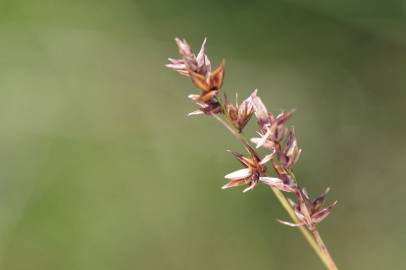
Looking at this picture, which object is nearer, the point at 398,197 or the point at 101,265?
the point at 101,265

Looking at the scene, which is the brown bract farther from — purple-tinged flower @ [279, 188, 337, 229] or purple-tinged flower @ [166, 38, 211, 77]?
purple-tinged flower @ [279, 188, 337, 229]

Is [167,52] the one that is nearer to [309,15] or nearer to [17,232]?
[309,15]

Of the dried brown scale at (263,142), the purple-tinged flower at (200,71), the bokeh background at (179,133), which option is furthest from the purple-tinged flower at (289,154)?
the bokeh background at (179,133)

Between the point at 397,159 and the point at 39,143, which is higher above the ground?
the point at 39,143

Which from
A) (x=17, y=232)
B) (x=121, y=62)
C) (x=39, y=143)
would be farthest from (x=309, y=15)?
(x=17, y=232)

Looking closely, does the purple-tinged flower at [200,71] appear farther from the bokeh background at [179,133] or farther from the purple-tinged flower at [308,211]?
the bokeh background at [179,133]

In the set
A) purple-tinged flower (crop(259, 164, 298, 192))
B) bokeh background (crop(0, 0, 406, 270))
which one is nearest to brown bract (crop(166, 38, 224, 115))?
purple-tinged flower (crop(259, 164, 298, 192))

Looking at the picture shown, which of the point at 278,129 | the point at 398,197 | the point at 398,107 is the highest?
the point at 278,129
